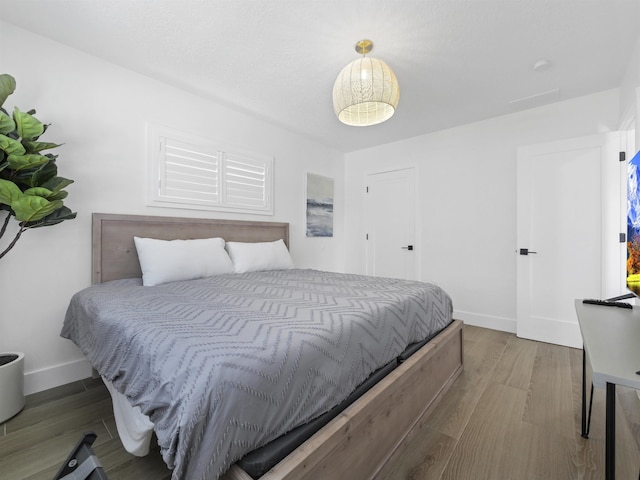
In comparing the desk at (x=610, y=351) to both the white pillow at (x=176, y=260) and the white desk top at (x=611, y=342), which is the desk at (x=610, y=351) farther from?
the white pillow at (x=176, y=260)

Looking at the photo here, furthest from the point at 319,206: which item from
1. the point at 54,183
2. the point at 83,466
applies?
the point at 83,466

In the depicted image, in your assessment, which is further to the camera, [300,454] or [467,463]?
[467,463]

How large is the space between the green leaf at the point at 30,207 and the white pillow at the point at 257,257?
144cm

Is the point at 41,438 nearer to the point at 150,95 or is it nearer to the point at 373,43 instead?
the point at 150,95

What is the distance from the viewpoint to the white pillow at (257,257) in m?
2.91

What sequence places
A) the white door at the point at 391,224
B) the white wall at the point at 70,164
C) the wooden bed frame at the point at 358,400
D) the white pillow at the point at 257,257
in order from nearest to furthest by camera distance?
the wooden bed frame at the point at 358,400 → the white wall at the point at 70,164 → the white pillow at the point at 257,257 → the white door at the point at 391,224

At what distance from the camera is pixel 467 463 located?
1.40 meters

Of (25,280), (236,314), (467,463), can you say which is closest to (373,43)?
(236,314)

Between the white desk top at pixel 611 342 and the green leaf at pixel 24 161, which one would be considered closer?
the white desk top at pixel 611 342

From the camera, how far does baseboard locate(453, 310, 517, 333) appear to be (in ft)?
10.9

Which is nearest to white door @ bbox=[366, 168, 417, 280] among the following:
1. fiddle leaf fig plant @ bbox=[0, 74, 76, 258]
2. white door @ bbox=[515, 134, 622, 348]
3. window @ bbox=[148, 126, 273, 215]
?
white door @ bbox=[515, 134, 622, 348]

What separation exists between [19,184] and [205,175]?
1.44 m

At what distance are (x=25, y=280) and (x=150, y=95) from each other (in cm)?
179

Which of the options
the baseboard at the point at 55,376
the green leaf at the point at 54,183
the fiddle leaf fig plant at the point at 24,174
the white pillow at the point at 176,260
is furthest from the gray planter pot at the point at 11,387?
the green leaf at the point at 54,183
